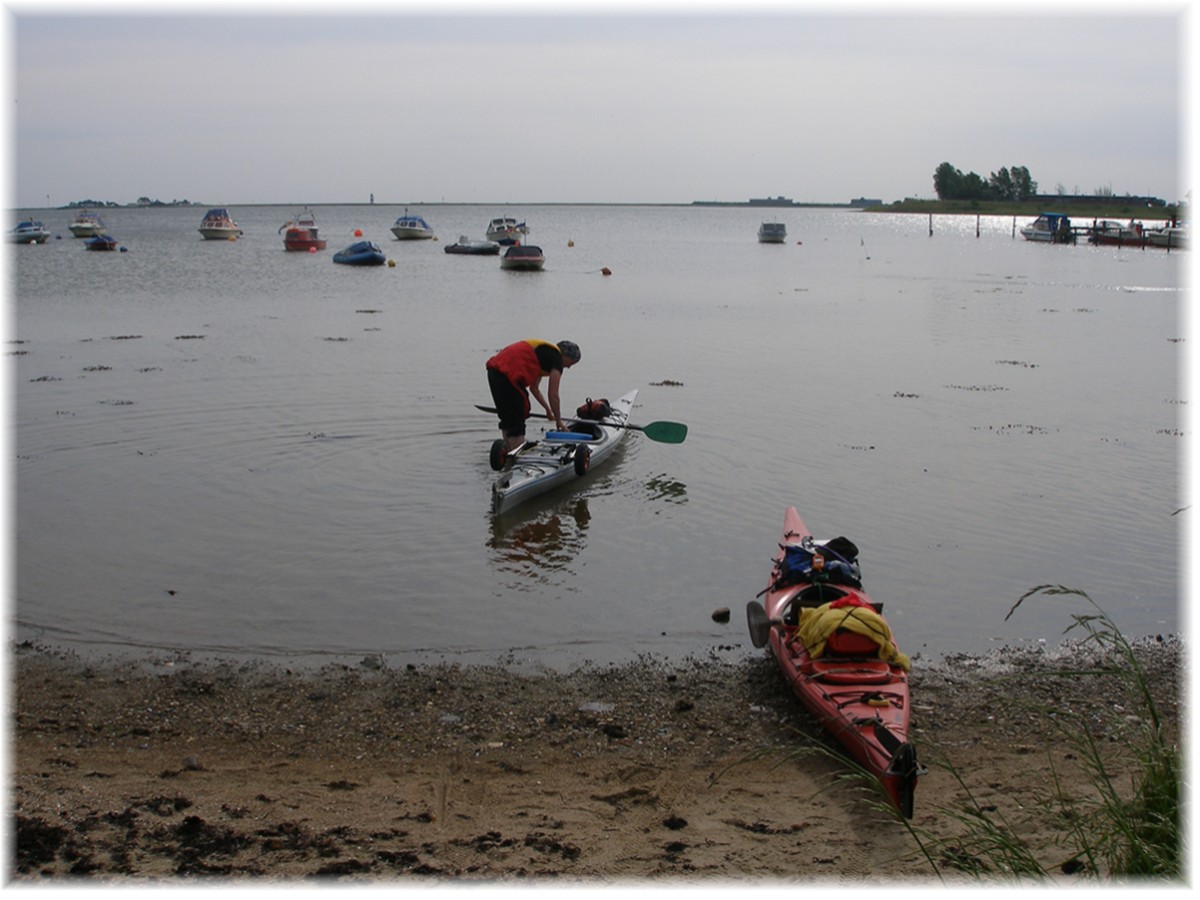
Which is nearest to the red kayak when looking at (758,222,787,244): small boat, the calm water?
the calm water

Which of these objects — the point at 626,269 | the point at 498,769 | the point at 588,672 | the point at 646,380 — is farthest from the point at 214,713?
the point at 626,269

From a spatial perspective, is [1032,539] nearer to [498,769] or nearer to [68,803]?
[498,769]

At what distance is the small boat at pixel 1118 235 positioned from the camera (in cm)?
6875

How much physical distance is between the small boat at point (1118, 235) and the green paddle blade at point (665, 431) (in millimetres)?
64337

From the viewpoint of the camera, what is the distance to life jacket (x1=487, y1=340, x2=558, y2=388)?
504 inches

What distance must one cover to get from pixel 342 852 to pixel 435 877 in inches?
21.2

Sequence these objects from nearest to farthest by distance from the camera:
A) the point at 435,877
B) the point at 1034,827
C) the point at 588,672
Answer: the point at 435,877 < the point at 1034,827 < the point at 588,672

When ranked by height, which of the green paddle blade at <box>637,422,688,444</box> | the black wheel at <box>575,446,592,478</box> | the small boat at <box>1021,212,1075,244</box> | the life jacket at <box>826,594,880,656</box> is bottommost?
the life jacket at <box>826,594,880,656</box>

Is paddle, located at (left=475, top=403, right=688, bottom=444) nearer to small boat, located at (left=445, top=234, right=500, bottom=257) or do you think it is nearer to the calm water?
the calm water

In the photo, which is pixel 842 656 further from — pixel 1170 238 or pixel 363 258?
pixel 1170 238

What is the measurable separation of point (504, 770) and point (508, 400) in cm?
694

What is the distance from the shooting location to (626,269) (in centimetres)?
5550

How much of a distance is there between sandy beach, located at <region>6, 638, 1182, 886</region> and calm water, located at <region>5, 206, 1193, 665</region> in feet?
2.36

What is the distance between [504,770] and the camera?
6.48 m
